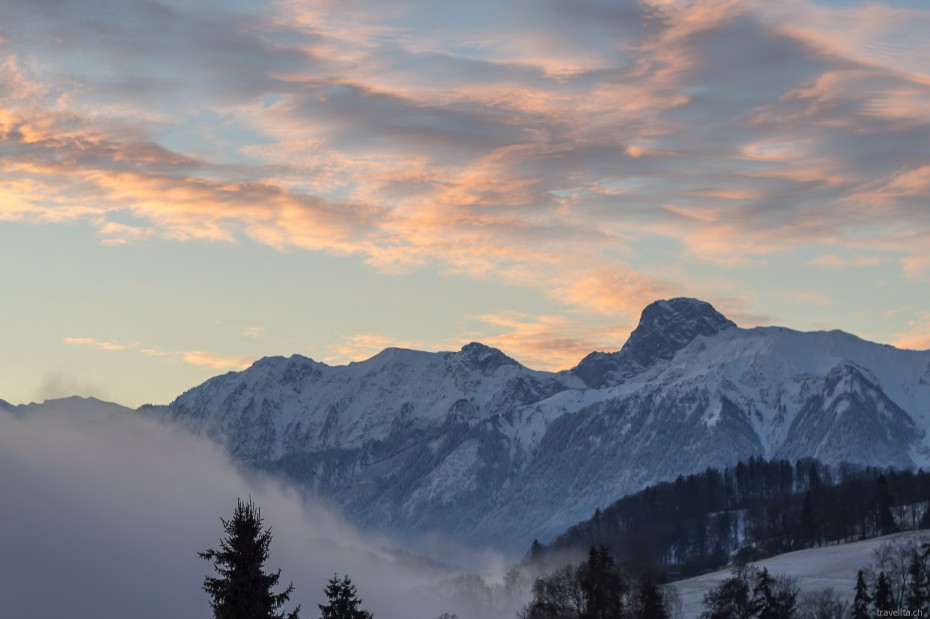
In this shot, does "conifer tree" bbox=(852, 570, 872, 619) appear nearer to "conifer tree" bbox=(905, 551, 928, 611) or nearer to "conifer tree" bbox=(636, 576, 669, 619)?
"conifer tree" bbox=(905, 551, 928, 611)

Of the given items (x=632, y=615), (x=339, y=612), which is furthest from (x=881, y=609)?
(x=339, y=612)

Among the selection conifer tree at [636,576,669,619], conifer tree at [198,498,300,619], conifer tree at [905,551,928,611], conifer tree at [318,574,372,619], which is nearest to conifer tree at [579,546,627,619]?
conifer tree at [636,576,669,619]

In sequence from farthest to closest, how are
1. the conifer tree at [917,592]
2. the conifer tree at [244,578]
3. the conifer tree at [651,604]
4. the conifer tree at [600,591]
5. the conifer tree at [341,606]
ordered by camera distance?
the conifer tree at [917,592] < the conifer tree at [651,604] < the conifer tree at [600,591] < the conifer tree at [341,606] < the conifer tree at [244,578]

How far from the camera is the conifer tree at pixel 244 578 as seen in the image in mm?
67125

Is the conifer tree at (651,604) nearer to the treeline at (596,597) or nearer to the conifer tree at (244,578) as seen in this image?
the treeline at (596,597)

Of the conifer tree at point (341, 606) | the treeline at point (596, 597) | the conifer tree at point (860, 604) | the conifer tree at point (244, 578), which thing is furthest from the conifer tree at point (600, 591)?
the conifer tree at point (244, 578)

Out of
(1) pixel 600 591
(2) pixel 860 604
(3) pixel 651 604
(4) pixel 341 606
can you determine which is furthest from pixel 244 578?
(2) pixel 860 604

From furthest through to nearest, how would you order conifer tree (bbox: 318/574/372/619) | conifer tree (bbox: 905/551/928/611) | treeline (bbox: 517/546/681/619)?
1. conifer tree (bbox: 905/551/928/611)
2. treeline (bbox: 517/546/681/619)
3. conifer tree (bbox: 318/574/372/619)

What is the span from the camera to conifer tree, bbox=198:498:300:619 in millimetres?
67125

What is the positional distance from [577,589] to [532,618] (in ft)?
30.0

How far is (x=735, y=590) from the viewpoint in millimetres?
199500

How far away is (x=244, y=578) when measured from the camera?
67.8 metres

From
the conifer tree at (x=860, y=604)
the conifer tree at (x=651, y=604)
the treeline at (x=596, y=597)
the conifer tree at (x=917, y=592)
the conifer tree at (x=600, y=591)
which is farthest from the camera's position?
the conifer tree at (x=917, y=592)

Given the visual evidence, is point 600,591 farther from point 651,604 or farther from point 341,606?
point 341,606
